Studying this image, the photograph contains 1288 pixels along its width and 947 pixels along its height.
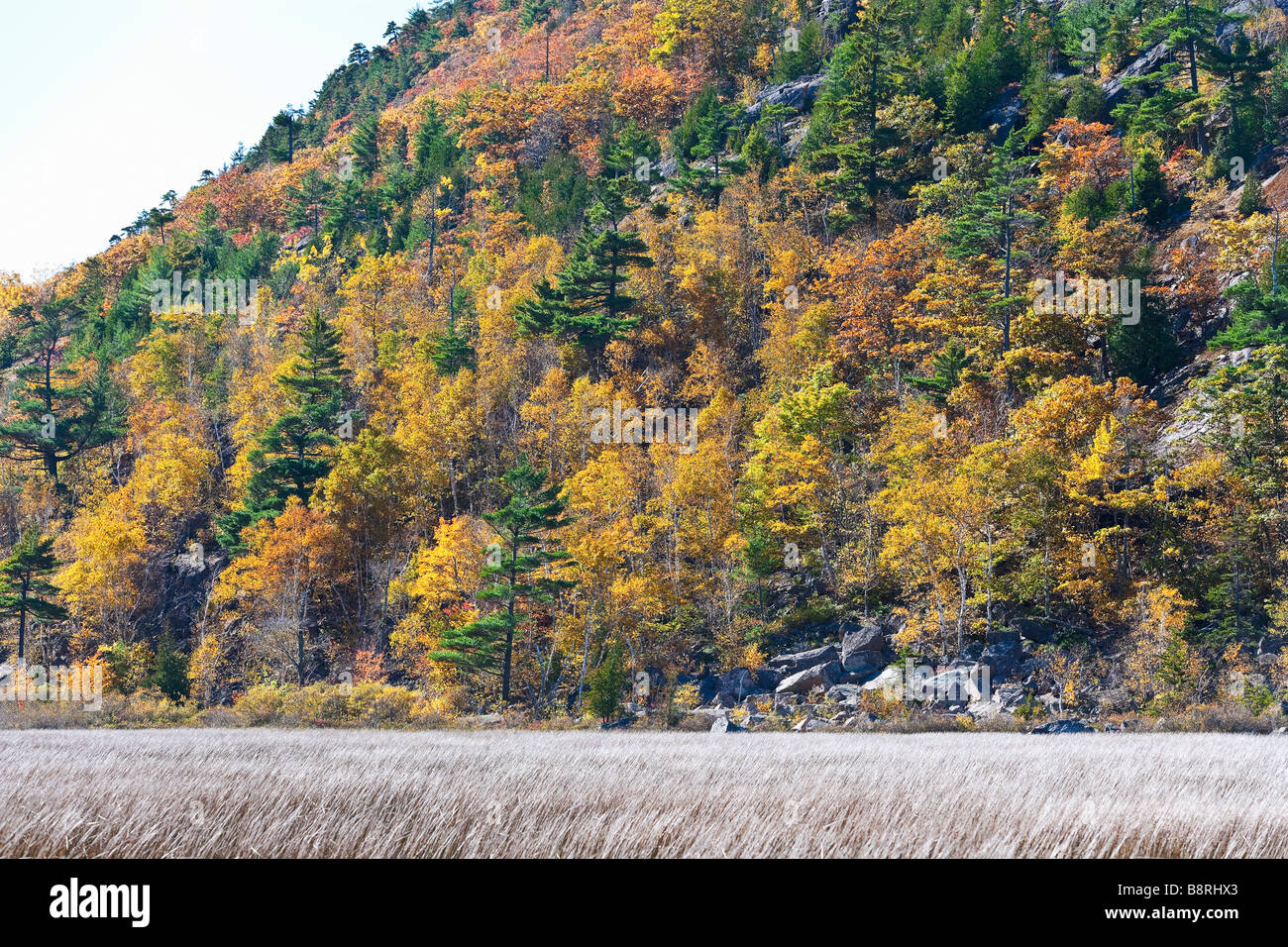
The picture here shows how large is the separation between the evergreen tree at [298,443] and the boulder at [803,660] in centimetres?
3151

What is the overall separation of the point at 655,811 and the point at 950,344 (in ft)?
160

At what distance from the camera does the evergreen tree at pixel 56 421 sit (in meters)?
74.2

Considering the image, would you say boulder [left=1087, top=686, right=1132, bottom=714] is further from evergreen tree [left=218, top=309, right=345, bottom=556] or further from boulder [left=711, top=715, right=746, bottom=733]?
evergreen tree [left=218, top=309, right=345, bottom=556]

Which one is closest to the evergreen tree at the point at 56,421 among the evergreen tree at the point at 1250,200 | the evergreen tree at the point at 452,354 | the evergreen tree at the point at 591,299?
the evergreen tree at the point at 452,354

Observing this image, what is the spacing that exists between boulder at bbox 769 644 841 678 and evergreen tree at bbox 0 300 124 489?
5768 centimetres

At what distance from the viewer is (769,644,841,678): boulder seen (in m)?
46.2

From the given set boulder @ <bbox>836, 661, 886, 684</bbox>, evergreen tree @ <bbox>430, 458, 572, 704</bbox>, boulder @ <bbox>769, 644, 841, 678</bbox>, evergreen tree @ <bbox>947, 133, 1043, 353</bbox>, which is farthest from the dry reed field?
evergreen tree @ <bbox>947, 133, 1043, 353</bbox>

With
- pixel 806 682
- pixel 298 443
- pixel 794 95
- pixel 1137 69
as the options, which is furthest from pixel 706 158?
pixel 806 682

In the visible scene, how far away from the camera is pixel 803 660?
4656 cm

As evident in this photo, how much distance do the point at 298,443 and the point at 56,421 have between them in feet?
82.8

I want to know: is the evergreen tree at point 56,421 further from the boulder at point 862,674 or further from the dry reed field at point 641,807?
the dry reed field at point 641,807

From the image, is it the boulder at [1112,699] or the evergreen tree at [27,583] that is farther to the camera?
the evergreen tree at [27,583]

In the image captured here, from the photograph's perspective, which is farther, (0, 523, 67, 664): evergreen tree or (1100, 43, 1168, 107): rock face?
(1100, 43, 1168, 107): rock face

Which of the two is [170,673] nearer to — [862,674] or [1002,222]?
[862,674]
